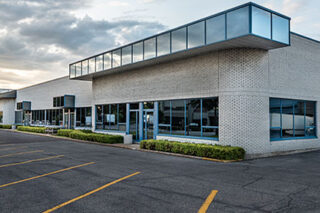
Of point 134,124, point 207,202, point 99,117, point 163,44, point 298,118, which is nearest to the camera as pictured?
point 207,202

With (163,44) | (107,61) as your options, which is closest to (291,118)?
(163,44)

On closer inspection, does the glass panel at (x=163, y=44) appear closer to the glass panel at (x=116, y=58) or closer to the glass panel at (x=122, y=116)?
the glass panel at (x=116, y=58)

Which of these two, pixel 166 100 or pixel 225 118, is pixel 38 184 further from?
pixel 166 100

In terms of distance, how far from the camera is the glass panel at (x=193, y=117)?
16.5 meters

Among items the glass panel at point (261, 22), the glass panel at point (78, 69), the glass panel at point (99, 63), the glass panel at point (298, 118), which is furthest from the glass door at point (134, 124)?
the glass panel at point (261, 22)

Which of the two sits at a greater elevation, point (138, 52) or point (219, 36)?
point (138, 52)

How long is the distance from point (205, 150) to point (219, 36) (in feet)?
19.2

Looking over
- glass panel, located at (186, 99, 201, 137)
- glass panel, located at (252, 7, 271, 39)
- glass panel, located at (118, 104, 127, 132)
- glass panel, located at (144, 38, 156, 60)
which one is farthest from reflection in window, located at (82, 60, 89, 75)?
glass panel, located at (252, 7, 271, 39)

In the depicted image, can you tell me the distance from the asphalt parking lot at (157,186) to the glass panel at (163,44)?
744cm

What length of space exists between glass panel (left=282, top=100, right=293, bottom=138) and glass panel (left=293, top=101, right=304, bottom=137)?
0.49m

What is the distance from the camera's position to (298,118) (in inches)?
701

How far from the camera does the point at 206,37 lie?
47.8 ft

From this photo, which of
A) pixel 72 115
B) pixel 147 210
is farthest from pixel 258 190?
pixel 72 115

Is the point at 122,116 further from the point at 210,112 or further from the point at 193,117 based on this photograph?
the point at 210,112
